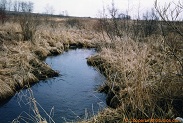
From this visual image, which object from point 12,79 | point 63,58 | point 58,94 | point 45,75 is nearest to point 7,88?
point 12,79

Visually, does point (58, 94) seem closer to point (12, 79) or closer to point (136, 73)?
point (12, 79)

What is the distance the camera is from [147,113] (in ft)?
13.2

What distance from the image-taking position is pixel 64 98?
281 inches

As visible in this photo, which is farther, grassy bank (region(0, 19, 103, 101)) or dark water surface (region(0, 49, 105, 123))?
grassy bank (region(0, 19, 103, 101))

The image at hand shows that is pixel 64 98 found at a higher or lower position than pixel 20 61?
lower

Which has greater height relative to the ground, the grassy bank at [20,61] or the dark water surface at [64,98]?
the grassy bank at [20,61]

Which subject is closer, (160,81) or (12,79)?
(160,81)

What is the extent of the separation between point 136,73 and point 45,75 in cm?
566

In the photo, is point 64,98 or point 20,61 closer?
point 64,98

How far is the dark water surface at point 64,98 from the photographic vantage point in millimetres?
5840

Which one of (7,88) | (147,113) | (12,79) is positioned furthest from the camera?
(12,79)

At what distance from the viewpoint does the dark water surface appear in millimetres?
5840

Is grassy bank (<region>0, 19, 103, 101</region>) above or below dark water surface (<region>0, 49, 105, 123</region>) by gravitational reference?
above

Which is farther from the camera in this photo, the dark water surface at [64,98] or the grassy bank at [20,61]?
the grassy bank at [20,61]
